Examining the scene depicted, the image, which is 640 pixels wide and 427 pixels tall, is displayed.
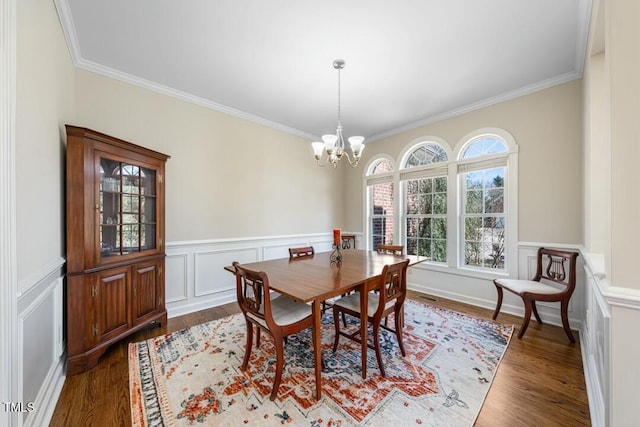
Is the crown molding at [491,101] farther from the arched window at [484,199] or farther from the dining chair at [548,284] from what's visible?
the dining chair at [548,284]

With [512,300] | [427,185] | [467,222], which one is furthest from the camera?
[427,185]

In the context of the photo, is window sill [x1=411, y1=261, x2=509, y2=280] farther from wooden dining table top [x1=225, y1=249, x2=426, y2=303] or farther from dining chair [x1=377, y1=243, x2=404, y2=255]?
wooden dining table top [x1=225, y1=249, x2=426, y2=303]

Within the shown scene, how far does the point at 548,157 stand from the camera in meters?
2.89

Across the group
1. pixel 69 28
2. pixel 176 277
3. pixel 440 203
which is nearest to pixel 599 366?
pixel 440 203

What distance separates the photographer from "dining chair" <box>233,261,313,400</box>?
5.45 feet

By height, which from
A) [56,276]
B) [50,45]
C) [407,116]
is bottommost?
[56,276]

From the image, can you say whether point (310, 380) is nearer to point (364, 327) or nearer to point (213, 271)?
point (364, 327)

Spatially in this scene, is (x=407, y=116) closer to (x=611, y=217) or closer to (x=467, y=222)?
(x=467, y=222)

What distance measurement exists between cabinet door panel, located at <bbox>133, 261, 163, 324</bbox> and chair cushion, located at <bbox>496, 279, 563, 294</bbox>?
12.5 ft

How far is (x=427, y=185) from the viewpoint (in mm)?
4074

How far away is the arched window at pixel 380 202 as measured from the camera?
4617 mm

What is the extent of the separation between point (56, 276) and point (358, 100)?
11.5ft

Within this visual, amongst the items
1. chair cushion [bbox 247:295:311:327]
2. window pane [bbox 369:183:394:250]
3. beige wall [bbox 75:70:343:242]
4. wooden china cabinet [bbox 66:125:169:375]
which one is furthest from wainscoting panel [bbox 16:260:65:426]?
window pane [bbox 369:183:394:250]

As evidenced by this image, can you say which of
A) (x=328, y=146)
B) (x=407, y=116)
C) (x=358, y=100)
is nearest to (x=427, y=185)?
(x=407, y=116)
